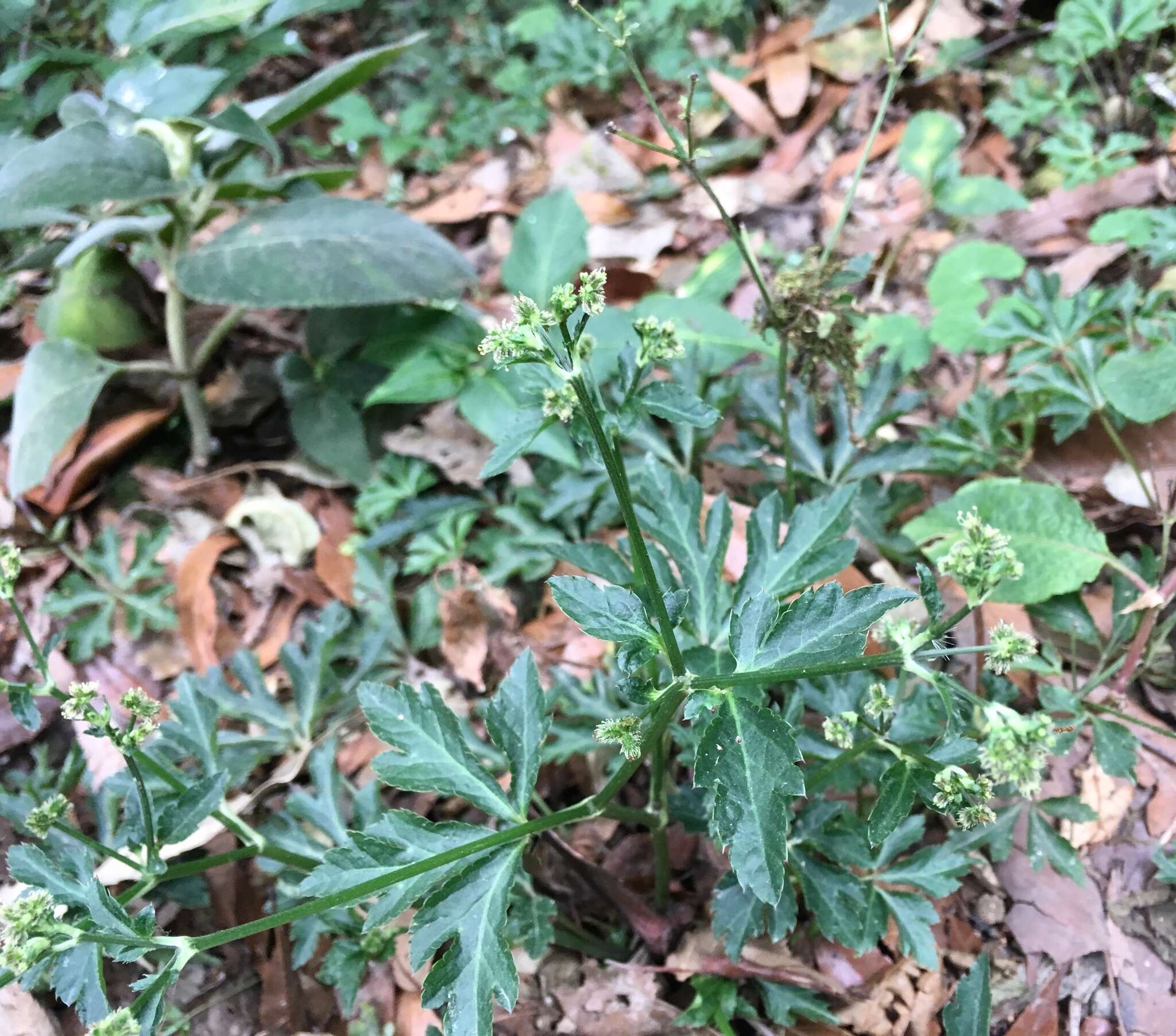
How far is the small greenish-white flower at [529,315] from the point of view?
2.57ft

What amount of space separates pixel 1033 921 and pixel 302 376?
6.89 feet

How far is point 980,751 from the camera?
808mm

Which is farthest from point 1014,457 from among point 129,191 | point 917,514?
point 129,191

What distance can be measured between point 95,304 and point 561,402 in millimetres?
1880

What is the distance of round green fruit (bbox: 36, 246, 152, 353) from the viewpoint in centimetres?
216

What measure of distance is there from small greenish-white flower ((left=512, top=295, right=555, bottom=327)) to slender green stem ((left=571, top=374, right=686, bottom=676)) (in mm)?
68

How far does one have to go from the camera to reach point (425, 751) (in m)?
1.11

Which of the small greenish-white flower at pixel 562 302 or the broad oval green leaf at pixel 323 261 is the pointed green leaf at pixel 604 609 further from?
the broad oval green leaf at pixel 323 261

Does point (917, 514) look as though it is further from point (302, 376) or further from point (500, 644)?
point (302, 376)

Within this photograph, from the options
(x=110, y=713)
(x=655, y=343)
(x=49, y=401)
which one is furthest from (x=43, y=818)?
(x=49, y=401)

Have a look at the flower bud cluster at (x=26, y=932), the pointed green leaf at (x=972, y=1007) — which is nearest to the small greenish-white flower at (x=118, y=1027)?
the flower bud cluster at (x=26, y=932)

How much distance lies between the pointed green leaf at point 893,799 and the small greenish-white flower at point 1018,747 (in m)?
0.11

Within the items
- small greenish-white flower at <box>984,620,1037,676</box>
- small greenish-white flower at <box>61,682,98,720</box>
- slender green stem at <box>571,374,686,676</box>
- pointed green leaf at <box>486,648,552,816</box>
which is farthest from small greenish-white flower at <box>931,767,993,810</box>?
small greenish-white flower at <box>61,682,98,720</box>

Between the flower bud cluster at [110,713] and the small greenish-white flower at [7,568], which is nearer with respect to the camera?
the flower bud cluster at [110,713]
